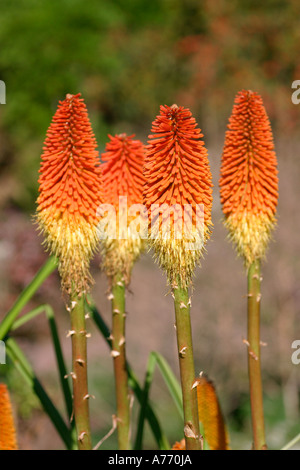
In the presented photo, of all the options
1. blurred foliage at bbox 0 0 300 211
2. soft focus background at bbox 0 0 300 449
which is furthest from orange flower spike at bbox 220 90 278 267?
blurred foliage at bbox 0 0 300 211

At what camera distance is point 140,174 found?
228 cm

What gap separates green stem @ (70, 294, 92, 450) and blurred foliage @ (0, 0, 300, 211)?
10337 mm

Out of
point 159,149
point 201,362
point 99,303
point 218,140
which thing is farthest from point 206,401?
point 218,140

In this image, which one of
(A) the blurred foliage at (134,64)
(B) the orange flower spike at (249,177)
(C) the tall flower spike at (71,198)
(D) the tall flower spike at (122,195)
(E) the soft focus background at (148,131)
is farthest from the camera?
(A) the blurred foliage at (134,64)

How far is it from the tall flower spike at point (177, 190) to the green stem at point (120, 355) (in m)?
0.51

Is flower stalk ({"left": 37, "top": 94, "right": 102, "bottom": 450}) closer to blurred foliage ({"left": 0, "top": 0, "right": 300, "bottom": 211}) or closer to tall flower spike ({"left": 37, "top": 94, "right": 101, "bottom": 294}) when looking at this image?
tall flower spike ({"left": 37, "top": 94, "right": 101, "bottom": 294})

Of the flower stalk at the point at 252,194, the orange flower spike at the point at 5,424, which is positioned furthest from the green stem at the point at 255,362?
the orange flower spike at the point at 5,424

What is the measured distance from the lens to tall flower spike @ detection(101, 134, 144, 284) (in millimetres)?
2256

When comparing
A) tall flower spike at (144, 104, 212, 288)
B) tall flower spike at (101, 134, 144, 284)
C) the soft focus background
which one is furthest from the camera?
the soft focus background

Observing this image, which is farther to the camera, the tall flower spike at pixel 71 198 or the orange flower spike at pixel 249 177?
the orange flower spike at pixel 249 177

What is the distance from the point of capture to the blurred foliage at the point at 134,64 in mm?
13492

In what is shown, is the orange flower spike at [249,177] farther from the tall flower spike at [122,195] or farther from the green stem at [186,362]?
the green stem at [186,362]

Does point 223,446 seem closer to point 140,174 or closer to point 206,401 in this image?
point 206,401

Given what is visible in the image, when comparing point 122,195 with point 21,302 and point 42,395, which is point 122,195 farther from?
point 42,395
